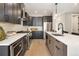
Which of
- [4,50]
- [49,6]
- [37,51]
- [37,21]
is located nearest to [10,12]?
[4,50]

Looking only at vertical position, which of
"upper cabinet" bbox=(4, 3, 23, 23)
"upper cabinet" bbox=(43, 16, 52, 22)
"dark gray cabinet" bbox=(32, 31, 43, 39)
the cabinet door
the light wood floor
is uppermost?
"upper cabinet" bbox=(43, 16, 52, 22)

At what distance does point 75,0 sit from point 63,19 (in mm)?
7764

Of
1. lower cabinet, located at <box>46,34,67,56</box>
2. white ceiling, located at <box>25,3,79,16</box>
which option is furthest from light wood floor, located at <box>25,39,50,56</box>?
white ceiling, located at <box>25,3,79,16</box>

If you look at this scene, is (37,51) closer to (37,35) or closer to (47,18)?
(37,35)

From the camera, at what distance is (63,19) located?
26.9 feet

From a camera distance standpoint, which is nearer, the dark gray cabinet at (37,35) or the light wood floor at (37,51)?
the light wood floor at (37,51)

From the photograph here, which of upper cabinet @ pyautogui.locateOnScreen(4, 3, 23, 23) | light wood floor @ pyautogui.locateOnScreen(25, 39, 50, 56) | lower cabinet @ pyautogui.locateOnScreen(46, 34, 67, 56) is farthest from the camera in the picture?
light wood floor @ pyautogui.locateOnScreen(25, 39, 50, 56)

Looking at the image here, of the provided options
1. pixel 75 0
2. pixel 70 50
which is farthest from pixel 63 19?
pixel 75 0

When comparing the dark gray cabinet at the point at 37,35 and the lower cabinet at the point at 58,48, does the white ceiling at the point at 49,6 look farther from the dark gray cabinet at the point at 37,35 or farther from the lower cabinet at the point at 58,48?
the dark gray cabinet at the point at 37,35

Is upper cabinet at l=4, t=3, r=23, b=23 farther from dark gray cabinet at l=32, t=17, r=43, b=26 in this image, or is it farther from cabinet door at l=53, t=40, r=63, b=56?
dark gray cabinet at l=32, t=17, r=43, b=26

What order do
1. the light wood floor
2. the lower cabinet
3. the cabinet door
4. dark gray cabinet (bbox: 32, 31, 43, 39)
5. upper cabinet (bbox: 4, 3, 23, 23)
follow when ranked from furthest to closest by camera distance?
1. dark gray cabinet (bbox: 32, 31, 43, 39)
2. the light wood floor
3. upper cabinet (bbox: 4, 3, 23, 23)
4. the cabinet door
5. the lower cabinet

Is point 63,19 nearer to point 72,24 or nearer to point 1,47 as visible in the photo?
point 72,24

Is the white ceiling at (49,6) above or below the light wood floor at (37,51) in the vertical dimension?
above

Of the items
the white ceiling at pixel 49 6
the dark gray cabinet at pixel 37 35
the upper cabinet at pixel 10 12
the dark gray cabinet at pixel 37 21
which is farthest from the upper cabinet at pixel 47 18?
the upper cabinet at pixel 10 12
